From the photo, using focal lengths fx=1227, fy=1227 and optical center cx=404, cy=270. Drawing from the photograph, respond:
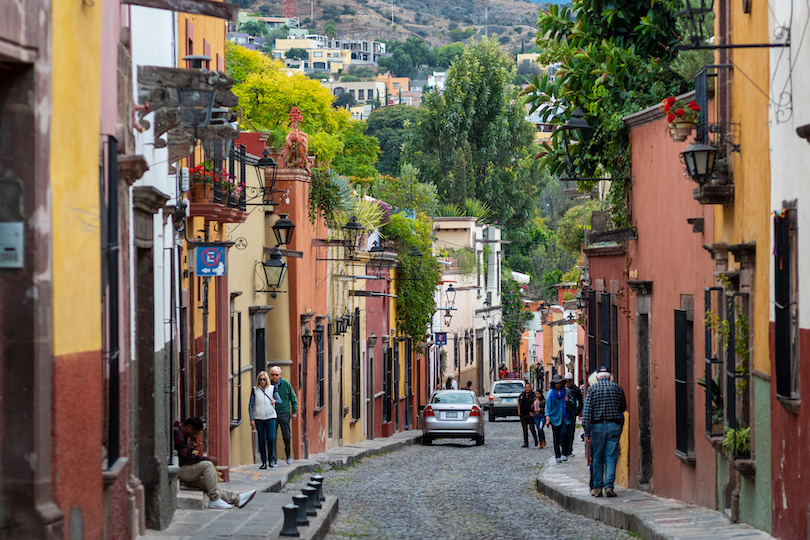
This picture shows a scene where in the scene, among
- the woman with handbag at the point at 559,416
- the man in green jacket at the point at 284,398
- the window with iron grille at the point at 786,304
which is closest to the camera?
the window with iron grille at the point at 786,304

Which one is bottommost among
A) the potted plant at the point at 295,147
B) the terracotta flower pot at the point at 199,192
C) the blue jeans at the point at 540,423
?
the blue jeans at the point at 540,423

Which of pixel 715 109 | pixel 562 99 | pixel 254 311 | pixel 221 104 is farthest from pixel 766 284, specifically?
pixel 254 311

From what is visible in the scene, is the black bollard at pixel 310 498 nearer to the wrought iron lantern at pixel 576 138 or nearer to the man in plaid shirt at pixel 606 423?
the man in plaid shirt at pixel 606 423

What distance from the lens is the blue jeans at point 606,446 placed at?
1491cm

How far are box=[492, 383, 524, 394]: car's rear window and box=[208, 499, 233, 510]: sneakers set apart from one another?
1168 inches

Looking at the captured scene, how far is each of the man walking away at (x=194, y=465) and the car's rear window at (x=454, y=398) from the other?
1745 cm

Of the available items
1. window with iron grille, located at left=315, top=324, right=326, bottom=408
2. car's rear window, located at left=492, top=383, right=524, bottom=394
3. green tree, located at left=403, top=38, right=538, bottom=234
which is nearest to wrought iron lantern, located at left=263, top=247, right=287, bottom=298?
window with iron grille, located at left=315, top=324, right=326, bottom=408

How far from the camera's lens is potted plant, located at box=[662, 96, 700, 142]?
12859 millimetres

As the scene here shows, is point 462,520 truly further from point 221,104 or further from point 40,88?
point 40,88

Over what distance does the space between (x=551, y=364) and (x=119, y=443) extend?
6148 cm

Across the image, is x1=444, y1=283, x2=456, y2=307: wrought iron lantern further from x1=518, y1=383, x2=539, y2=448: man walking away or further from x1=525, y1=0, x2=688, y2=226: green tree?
x1=525, y1=0, x2=688, y2=226: green tree

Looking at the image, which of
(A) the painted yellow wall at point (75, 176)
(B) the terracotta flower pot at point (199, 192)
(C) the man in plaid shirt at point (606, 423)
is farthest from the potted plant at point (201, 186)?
(A) the painted yellow wall at point (75, 176)

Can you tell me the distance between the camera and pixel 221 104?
37.7ft

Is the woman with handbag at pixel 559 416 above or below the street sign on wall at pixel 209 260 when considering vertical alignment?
below
